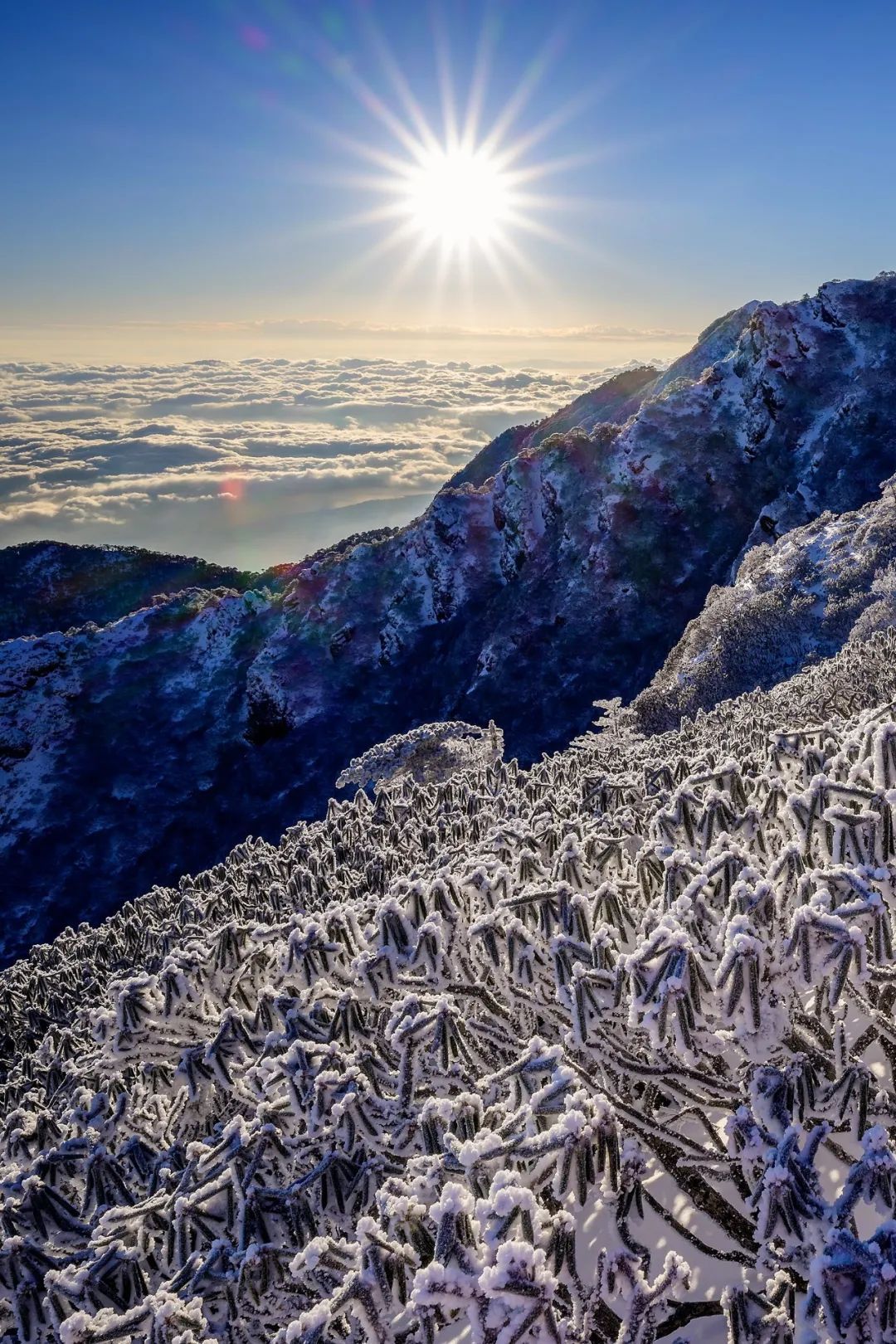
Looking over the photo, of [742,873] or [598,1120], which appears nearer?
[598,1120]

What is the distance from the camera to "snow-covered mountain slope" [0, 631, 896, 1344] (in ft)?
15.0

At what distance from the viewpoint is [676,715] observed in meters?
34.0

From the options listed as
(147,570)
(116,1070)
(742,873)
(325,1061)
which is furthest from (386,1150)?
(147,570)

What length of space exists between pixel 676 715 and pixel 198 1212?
30050mm

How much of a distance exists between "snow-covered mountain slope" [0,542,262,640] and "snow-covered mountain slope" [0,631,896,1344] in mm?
107954

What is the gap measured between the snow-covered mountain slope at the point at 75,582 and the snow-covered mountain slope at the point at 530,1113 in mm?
107954

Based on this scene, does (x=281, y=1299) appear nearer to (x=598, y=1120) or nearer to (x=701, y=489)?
(x=598, y=1120)

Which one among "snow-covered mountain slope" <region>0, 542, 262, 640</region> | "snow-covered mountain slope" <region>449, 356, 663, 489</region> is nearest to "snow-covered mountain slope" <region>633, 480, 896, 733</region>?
"snow-covered mountain slope" <region>449, 356, 663, 489</region>

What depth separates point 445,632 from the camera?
6694 centimetres

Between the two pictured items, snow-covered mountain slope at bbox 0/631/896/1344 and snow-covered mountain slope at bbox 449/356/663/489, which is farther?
snow-covered mountain slope at bbox 449/356/663/489

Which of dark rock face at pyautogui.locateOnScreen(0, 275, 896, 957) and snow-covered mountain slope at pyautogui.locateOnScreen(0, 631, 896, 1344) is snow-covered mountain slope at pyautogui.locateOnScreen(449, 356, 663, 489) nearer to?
dark rock face at pyautogui.locateOnScreen(0, 275, 896, 957)

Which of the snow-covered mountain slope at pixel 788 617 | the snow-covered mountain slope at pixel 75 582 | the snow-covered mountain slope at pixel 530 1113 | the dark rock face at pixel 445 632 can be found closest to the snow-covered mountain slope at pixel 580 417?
the dark rock face at pixel 445 632

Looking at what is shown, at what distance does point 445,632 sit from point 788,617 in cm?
3505

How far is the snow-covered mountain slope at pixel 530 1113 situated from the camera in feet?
15.0
